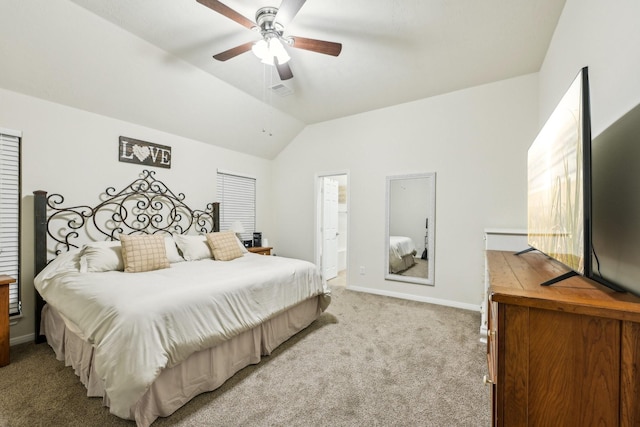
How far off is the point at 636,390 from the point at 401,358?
1.73 metres

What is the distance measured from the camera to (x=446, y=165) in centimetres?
360

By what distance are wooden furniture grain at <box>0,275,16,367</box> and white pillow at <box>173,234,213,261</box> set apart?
132cm

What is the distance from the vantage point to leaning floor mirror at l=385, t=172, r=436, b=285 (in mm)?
3719

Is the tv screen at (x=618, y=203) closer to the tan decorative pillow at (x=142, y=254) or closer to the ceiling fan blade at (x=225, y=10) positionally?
the ceiling fan blade at (x=225, y=10)

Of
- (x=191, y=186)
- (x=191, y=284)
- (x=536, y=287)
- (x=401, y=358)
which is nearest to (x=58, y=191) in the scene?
(x=191, y=186)

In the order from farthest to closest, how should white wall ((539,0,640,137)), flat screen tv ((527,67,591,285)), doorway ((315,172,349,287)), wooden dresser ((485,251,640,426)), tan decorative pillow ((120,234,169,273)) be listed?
doorway ((315,172,349,287))
tan decorative pillow ((120,234,169,273))
white wall ((539,0,640,137))
flat screen tv ((527,67,591,285))
wooden dresser ((485,251,640,426))

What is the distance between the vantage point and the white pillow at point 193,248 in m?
3.11

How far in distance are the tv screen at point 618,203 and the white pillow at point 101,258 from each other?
10.7ft

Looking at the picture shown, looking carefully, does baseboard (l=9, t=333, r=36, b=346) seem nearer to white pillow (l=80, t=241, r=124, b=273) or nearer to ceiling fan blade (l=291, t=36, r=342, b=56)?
white pillow (l=80, t=241, r=124, b=273)

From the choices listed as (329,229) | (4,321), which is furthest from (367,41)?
(4,321)

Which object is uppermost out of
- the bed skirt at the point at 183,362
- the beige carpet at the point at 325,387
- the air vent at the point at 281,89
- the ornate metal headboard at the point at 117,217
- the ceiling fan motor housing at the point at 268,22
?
the air vent at the point at 281,89

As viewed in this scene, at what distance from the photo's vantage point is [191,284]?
1.95 meters

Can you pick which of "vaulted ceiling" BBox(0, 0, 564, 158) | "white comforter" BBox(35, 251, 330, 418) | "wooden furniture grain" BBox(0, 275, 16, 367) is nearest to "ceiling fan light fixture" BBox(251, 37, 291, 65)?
"vaulted ceiling" BBox(0, 0, 564, 158)

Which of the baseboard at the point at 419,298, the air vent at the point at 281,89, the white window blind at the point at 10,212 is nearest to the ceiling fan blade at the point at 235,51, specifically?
the air vent at the point at 281,89
